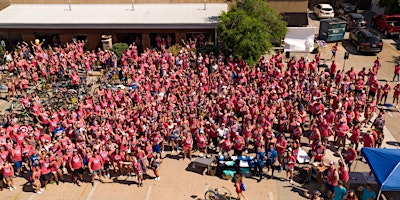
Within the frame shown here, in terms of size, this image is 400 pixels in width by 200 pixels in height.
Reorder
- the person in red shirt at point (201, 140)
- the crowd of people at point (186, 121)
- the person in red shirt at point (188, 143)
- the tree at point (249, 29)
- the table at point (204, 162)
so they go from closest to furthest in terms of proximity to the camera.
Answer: the crowd of people at point (186, 121) → the table at point (204, 162) → the person in red shirt at point (188, 143) → the person in red shirt at point (201, 140) → the tree at point (249, 29)

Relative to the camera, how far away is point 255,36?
73.7 feet

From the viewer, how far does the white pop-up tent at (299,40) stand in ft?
87.2

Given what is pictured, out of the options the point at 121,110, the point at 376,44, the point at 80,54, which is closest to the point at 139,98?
the point at 121,110

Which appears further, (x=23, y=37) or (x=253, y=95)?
(x=23, y=37)

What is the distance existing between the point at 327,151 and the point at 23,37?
2326 cm

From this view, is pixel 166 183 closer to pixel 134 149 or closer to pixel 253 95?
pixel 134 149

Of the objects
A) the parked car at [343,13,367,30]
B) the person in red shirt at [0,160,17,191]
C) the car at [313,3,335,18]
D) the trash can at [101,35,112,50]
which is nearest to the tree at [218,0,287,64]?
the trash can at [101,35,112,50]

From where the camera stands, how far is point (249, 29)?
22.6 metres

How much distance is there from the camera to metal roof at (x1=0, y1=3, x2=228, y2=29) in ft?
86.2

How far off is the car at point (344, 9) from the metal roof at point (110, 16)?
12983 mm

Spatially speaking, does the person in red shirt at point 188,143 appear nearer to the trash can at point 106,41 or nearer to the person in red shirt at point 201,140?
the person in red shirt at point 201,140

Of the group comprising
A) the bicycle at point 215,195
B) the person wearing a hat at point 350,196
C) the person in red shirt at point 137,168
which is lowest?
the bicycle at point 215,195

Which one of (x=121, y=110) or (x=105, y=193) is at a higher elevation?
(x=121, y=110)

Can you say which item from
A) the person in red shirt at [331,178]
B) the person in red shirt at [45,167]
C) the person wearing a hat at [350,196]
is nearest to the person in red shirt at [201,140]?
the person in red shirt at [331,178]
